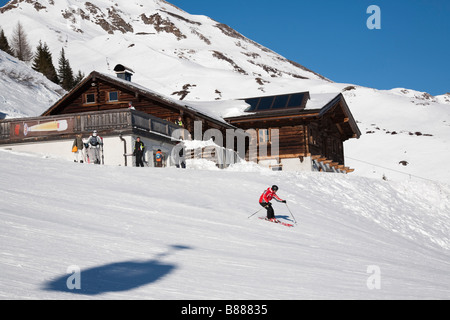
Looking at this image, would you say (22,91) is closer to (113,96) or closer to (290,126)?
(113,96)

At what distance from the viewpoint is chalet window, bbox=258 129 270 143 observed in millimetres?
32594

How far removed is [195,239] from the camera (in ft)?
35.1

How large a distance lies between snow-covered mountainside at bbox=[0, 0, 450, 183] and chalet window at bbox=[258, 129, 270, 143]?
7.25 m

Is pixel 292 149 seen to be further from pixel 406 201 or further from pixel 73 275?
pixel 73 275

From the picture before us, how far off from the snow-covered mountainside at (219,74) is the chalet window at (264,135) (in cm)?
725

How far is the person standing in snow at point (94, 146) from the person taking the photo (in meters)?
→ 23.1

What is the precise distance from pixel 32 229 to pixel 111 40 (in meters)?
135

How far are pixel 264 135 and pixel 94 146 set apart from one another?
12271mm

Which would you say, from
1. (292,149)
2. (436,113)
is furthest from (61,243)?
(436,113)

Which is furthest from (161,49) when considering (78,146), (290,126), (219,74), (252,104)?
(78,146)

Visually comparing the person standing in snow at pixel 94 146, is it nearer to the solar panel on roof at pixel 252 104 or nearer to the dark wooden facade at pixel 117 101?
the dark wooden facade at pixel 117 101

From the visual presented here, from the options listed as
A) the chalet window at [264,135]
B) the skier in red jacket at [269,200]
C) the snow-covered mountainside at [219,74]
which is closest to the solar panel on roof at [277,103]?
the chalet window at [264,135]

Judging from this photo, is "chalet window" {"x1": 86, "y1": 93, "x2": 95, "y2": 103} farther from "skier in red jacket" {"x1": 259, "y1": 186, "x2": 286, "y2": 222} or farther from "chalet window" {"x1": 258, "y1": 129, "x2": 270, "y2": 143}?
"skier in red jacket" {"x1": 259, "y1": 186, "x2": 286, "y2": 222}

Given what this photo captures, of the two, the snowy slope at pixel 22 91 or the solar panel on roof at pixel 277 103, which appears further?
the snowy slope at pixel 22 91
